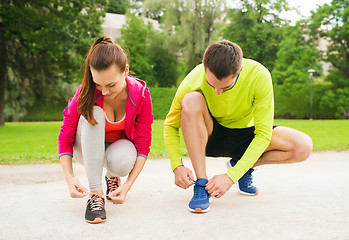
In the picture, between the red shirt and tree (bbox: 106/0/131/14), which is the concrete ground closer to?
the red shirt

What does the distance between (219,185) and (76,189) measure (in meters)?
0.80

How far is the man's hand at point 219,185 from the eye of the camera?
209 centimetres

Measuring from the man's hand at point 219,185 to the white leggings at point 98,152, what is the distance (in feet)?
1.64

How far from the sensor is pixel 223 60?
6.69 ft

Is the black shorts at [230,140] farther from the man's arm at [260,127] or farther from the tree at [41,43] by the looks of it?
the tree at [41,43]

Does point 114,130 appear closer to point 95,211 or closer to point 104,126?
point 104,126

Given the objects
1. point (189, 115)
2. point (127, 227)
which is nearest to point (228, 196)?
point (189, 115)

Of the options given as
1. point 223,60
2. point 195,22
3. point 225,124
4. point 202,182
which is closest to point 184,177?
point 202,182

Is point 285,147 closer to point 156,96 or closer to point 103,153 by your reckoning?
point 103,153

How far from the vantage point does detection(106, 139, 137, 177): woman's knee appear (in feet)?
7.23

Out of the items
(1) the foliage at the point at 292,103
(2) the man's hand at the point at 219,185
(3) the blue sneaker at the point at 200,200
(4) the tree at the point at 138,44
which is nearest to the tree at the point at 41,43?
(3) the blue sneaker at the point at 200,200

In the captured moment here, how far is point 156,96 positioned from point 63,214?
19.8 m

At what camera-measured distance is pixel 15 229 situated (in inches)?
75.9

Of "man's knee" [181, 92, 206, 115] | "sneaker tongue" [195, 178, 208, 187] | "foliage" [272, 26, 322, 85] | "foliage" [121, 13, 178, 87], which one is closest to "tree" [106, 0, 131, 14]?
"foliage" [121, 13, 178, 87]
